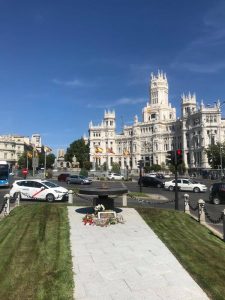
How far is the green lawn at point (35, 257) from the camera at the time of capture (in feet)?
29.0

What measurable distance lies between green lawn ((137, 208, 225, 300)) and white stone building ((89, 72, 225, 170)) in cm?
10602

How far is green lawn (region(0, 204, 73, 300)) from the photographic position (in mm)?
8828

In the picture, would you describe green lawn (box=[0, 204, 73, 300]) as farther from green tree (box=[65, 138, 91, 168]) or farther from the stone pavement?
green tree (box=[65, 138, 91, 168])

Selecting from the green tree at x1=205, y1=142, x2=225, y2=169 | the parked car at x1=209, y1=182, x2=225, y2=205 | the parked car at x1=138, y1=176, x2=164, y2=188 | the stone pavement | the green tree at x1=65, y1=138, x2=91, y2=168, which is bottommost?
the stone pavement

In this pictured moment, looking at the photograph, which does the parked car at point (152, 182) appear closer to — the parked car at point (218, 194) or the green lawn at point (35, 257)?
the parked car at point (218, 194)

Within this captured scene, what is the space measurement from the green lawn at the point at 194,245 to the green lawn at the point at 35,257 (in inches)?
134

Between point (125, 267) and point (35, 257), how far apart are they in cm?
277

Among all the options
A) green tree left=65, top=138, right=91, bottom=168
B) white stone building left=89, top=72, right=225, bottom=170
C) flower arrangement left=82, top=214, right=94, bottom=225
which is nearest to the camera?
flower arrangement left=82, top=214, right=94, bottom=225

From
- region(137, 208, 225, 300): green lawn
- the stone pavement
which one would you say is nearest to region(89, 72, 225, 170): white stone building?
region(137, 208, 225, 300): green lawn

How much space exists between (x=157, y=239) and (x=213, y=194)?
16596 mm

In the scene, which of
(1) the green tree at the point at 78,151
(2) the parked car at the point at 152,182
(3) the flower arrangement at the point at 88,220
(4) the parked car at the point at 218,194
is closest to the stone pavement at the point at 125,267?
(3) the flower arrangement at the point at 88,220

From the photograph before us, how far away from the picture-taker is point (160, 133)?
6304 inches

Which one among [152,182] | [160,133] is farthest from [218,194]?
[160,133]

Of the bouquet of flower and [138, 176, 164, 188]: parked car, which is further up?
[138, 176, 164, 188]: parked car
